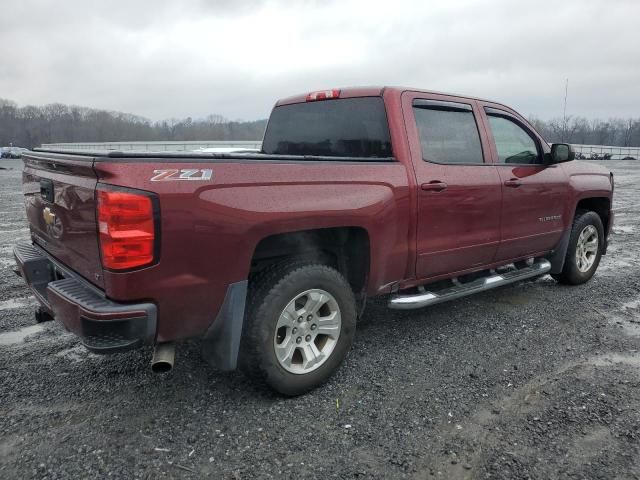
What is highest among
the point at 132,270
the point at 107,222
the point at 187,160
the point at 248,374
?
the point at 187,160

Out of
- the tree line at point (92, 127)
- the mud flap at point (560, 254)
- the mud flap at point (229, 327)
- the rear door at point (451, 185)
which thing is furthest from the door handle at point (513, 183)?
the tree line at point (92, 127)

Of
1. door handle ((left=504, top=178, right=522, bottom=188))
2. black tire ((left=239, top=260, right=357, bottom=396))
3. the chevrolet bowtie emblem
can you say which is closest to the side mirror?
door handle ((left=504, top=178, right=522, bottom=188))

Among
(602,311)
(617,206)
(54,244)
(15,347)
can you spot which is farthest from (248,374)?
(617,206)

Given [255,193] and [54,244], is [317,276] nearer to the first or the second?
[255,193]

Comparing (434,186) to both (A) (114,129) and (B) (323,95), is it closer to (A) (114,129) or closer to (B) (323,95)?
(B) (323,95)

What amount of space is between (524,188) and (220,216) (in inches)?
123

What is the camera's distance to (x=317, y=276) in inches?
122

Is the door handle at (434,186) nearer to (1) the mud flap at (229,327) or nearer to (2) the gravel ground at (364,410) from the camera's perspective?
(2) the gravel ground at (364,410)

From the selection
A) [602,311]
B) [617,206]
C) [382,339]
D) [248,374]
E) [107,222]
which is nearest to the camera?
[107,222]

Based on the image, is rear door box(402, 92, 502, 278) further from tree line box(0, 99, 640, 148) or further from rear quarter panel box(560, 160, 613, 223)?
tree line box(0, 99, 640, 148)

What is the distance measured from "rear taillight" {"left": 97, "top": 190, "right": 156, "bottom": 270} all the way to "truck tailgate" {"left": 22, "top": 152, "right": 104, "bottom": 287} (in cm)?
11

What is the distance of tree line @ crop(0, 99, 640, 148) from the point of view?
50969 millimetres

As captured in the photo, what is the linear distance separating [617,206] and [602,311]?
10.3 m

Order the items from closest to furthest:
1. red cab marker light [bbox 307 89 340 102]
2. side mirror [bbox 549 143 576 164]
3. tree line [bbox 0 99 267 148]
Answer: red cab marker light [bbox 307 89 340 102] → side mirror [bbox 549 143 576 164] → tree line [bbox 0 99 267 148]
